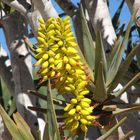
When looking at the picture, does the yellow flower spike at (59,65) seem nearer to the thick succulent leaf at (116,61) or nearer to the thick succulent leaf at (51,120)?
the thick succulent leaf at (51,120)

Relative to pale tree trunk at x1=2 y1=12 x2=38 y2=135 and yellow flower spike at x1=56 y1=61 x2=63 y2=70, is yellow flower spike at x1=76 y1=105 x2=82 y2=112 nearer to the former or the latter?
yellow flower spike at x1=56 y1=61 x2=63 y2=70

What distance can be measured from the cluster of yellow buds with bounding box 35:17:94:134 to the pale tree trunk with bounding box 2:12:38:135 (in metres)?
1.01

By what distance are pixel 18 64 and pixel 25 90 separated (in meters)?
0.22

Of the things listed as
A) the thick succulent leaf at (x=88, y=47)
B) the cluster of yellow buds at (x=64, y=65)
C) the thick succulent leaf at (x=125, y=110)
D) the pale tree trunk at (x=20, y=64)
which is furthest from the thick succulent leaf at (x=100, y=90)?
the pale tree trunk at (x=20, y=64)

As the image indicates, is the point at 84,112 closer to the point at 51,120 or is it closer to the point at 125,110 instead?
the point at 51,120

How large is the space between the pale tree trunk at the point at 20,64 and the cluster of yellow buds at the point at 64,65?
1.01m

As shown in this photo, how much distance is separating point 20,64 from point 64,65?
1.32 m

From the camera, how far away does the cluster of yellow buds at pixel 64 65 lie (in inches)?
75.0

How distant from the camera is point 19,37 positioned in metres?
3.37

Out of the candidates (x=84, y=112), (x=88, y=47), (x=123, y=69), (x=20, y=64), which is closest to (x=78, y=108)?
(x=84, y=112)

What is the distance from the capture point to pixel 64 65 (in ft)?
6.30

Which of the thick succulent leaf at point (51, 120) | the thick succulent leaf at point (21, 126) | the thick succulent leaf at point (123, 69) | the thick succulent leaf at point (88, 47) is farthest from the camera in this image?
the thick succulent leaf at point (88, 47)

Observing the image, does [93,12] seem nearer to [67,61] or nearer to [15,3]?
[15,3]

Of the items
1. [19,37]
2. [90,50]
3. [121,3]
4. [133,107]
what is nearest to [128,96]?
[90,50]
